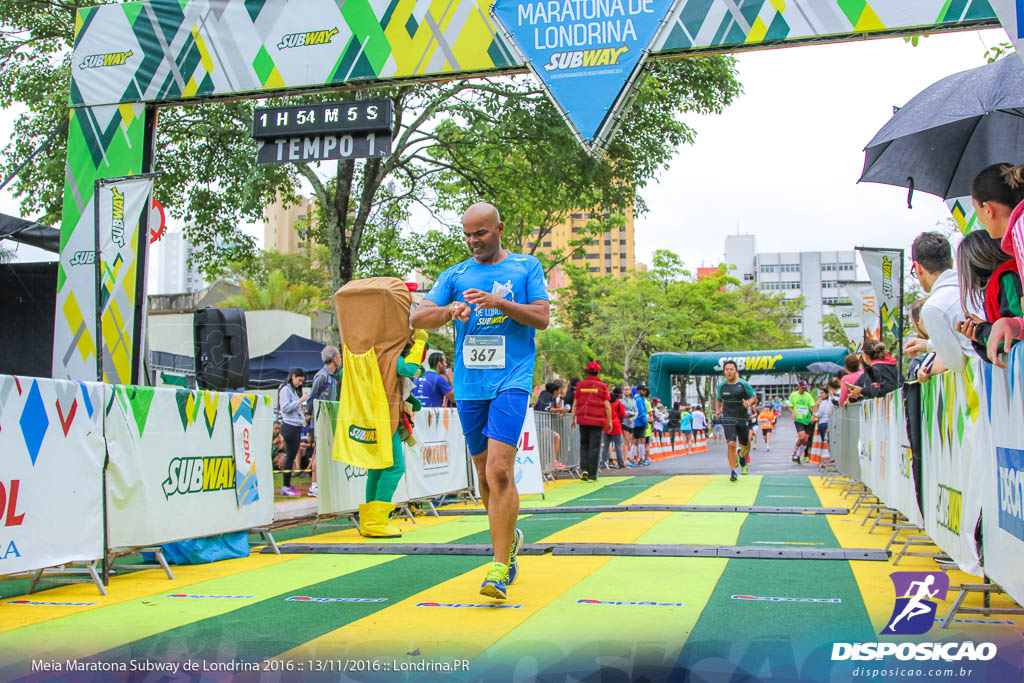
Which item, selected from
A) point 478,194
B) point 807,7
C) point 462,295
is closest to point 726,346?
point 478,194

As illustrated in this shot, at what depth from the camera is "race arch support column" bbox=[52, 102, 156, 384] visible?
930 cm

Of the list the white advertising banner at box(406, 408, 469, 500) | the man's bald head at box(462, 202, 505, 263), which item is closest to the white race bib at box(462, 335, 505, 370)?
the man's bald head at box(462, 202, 505, 263)

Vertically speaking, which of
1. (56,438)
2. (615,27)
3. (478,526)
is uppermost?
(615,27)

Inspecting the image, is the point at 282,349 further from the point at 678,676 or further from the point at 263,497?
the point at 678,676

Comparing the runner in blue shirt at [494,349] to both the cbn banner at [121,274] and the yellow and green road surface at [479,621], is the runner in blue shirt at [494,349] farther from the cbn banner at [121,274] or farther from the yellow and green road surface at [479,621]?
the cbn banner at [121,274]

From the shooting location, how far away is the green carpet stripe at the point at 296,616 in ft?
11.8

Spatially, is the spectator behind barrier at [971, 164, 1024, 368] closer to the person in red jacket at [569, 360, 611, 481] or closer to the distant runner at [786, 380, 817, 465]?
the person in red jacket at [569, 360, 611, 481]

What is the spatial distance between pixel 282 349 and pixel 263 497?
16179 millimetres

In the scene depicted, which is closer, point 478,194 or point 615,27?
point 615,27

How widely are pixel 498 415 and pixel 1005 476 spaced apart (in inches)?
91.3

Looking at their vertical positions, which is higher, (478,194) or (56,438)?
(478,194)

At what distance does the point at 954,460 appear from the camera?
4855 mm

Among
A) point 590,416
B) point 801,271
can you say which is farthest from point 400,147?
point 801,271

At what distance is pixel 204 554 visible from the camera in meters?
6.43
